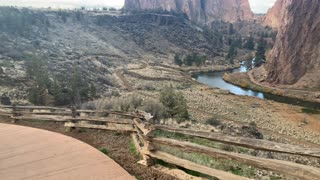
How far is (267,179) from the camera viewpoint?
7898 mm

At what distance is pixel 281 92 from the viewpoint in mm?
57562

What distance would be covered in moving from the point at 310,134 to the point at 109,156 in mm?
26753

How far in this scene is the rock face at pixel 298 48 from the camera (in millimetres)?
62125

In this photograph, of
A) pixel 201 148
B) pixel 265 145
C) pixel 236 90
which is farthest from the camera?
pixel 236 90

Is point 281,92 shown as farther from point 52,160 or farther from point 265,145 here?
point 265,145

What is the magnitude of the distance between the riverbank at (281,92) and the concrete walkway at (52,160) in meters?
45.0

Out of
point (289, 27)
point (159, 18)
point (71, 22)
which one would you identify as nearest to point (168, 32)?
point (159, 18)

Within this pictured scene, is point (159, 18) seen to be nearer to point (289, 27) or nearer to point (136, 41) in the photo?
point (136, 41)

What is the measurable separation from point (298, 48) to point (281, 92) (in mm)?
13131

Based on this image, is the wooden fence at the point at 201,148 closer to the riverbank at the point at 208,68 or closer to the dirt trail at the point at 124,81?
the dirt trail at the point at 124,81

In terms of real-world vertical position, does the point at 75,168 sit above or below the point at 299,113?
above

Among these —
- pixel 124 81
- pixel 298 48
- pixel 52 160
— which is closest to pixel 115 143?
pixel 52 160

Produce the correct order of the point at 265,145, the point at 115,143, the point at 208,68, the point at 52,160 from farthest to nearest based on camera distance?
the point at 208,68
the point at 115,143
the point at 52,160
the point at 265,145

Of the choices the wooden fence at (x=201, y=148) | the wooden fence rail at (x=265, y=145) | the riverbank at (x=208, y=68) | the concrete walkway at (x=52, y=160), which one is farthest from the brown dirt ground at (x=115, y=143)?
the riverbank at (x=208, y=68)
